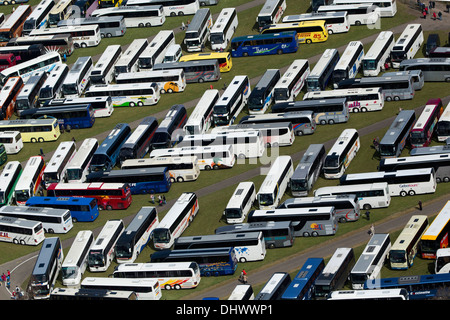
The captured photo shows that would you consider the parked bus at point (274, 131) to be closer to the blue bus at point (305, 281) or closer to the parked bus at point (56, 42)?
the blue bus at point (305, 281)

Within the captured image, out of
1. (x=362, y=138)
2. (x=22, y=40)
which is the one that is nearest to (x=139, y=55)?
(x=22, y=40)

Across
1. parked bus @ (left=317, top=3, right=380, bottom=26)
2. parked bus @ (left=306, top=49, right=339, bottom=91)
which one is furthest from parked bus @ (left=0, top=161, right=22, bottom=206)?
parked bus @ (left=317, top=3, right=380, bottom=26)

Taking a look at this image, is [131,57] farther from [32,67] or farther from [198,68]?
[32,67]

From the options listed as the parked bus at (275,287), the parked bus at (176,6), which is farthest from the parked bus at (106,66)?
the parked bus at (275,287)

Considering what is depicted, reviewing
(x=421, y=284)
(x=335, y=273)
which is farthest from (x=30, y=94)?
(x=421, y=284)

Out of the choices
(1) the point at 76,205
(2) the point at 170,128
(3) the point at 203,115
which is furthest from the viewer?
(3) the point at 203,115

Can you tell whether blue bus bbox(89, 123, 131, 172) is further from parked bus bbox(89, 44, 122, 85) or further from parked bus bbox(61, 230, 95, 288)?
parked bus bbox(89, 44, 122, 85)
